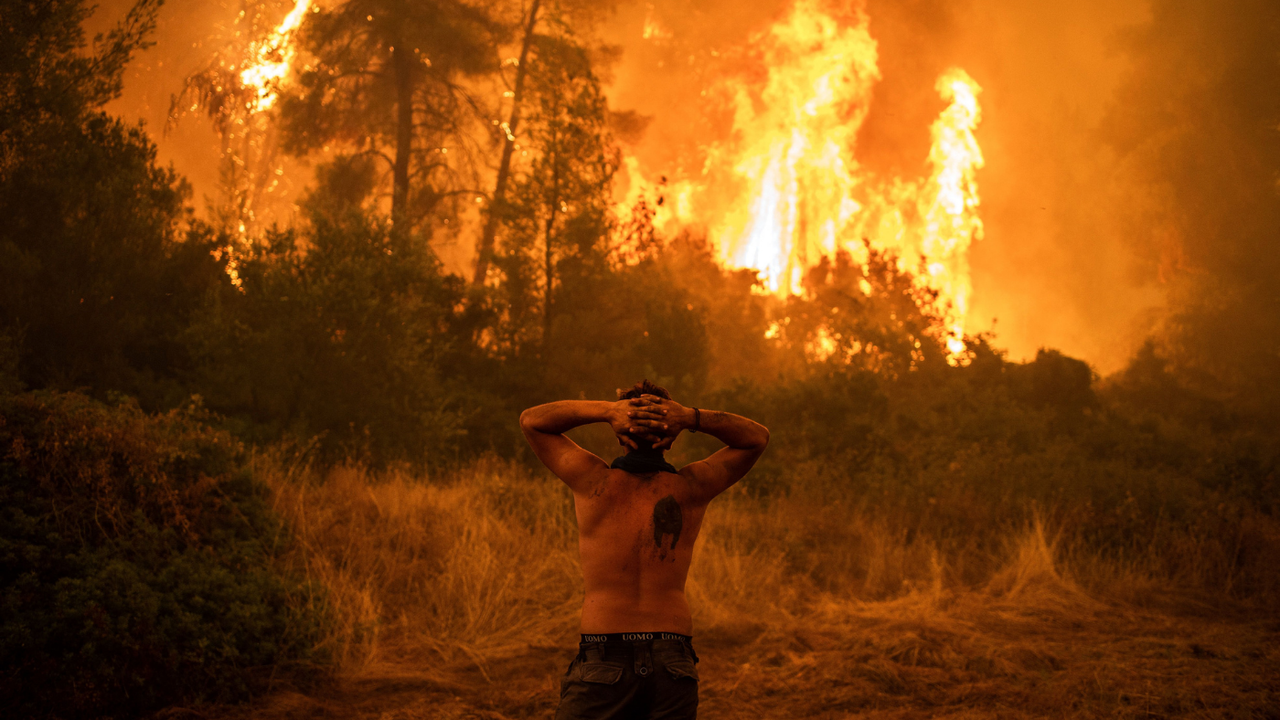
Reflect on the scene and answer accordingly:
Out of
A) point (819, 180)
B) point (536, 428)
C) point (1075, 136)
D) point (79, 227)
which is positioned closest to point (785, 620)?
point (536, 428)

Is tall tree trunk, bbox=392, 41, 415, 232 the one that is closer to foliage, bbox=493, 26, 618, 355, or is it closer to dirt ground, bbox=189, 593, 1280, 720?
foliage, bbox=493, 26, 618, 355

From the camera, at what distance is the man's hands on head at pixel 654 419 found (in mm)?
3434

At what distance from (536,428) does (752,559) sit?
698 centimetres

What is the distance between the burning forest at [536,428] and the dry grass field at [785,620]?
5cm

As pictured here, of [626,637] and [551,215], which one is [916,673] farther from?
[551,215]

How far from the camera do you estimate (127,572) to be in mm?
6371

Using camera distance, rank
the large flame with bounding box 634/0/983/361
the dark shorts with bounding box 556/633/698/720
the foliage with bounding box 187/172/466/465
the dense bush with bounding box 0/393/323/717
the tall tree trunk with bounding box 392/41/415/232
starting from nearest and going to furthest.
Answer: the dark shorts with bounding box 556/633/698/720
the dense bush with bounding box 0/393/323/717
the foliage with bounding box 187/172/466/465
the tall tree trunk with bounding box 392/41/415/232
the large flame with bounding box 634/0/983/361

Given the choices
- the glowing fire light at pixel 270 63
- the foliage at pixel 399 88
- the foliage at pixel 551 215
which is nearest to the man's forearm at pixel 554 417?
the foliage at pixel 551 215

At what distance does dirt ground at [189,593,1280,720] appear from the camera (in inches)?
247

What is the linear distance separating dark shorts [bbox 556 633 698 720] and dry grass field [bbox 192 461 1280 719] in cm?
340

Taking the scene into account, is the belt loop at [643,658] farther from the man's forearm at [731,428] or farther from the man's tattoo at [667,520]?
the man's forearm at [731,428]

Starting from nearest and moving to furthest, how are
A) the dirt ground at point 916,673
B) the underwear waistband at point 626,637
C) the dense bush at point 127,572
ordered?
the underwear waistband at point 626,637 < the dense bush at point 127,572 < the dirt ground at point 916,673

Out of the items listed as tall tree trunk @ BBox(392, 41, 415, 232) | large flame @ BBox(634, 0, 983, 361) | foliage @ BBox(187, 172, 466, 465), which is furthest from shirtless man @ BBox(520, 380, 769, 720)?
large flame @ BBox(634, 0, 983, 361)

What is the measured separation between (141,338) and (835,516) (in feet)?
38.1
